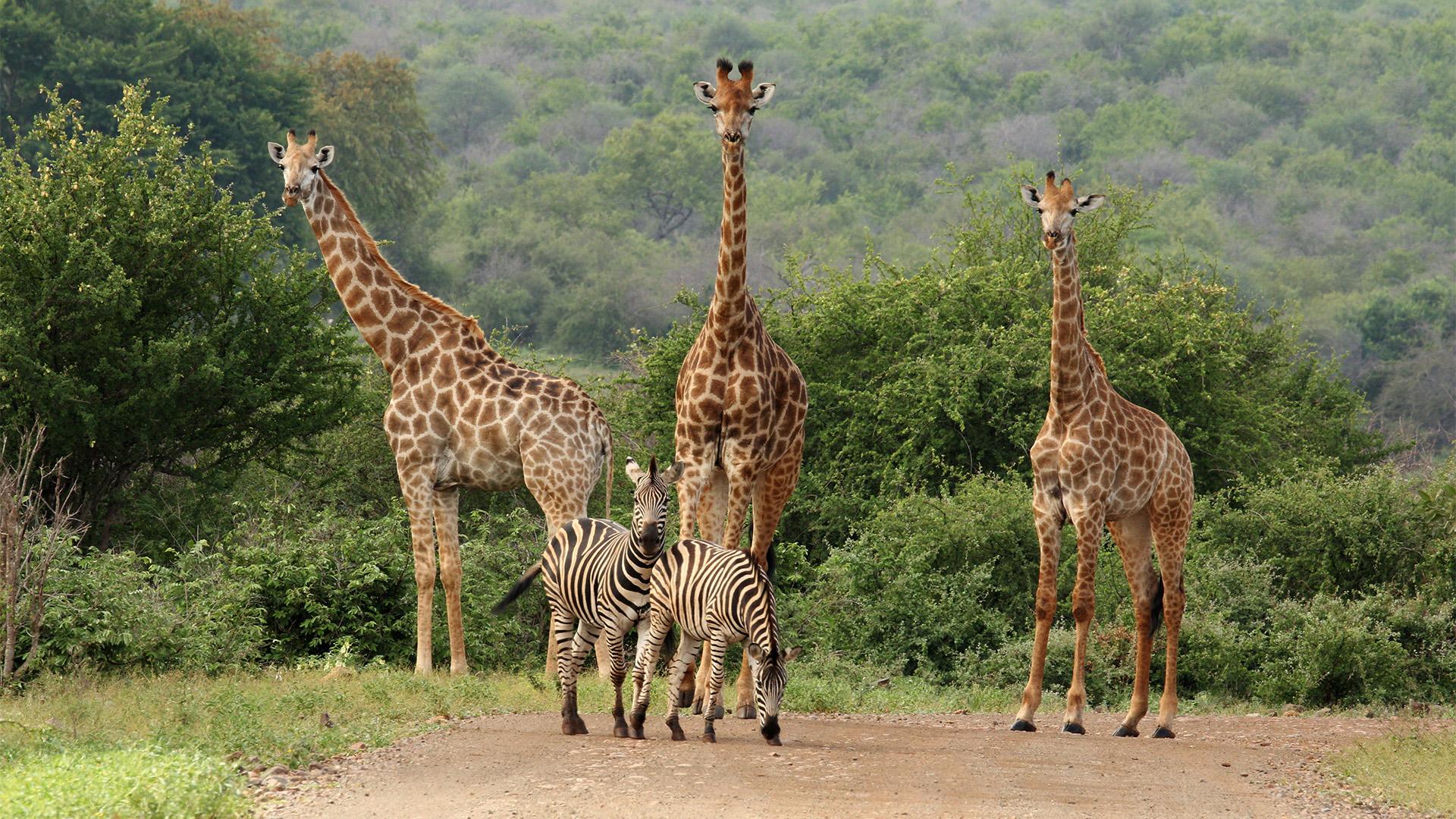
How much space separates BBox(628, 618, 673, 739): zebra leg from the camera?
426 inches

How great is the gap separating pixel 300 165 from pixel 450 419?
2273 millimetres

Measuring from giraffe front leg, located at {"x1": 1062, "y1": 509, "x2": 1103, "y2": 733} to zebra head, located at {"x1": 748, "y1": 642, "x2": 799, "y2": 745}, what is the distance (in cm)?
281

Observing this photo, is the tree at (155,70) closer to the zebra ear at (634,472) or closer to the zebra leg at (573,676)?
the zebra leg at (573,676)

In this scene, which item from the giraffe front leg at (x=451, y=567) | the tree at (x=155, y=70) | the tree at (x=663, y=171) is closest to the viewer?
the giraffe front leg at (x=451, y=567)

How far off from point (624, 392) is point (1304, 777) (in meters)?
15.4

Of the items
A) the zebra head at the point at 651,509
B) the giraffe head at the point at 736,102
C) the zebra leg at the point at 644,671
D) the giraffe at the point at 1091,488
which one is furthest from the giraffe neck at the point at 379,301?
the giraffe at the point at 1091,488

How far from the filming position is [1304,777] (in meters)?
11.0

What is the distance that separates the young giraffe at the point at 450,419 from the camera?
13.9 metres

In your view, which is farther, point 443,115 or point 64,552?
point 443,115

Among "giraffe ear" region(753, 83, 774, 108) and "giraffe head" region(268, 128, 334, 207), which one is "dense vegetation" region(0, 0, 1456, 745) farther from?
"giraffe ear" region(753, 83, 774, 108)

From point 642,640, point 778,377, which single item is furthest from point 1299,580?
point 642,640

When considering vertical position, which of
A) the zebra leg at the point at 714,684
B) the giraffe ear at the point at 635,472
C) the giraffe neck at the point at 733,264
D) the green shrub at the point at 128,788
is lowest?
the green shrub at the point at 128,788

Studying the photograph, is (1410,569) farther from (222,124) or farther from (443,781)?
(222,124)

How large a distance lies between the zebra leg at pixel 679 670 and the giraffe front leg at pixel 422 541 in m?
3.18
